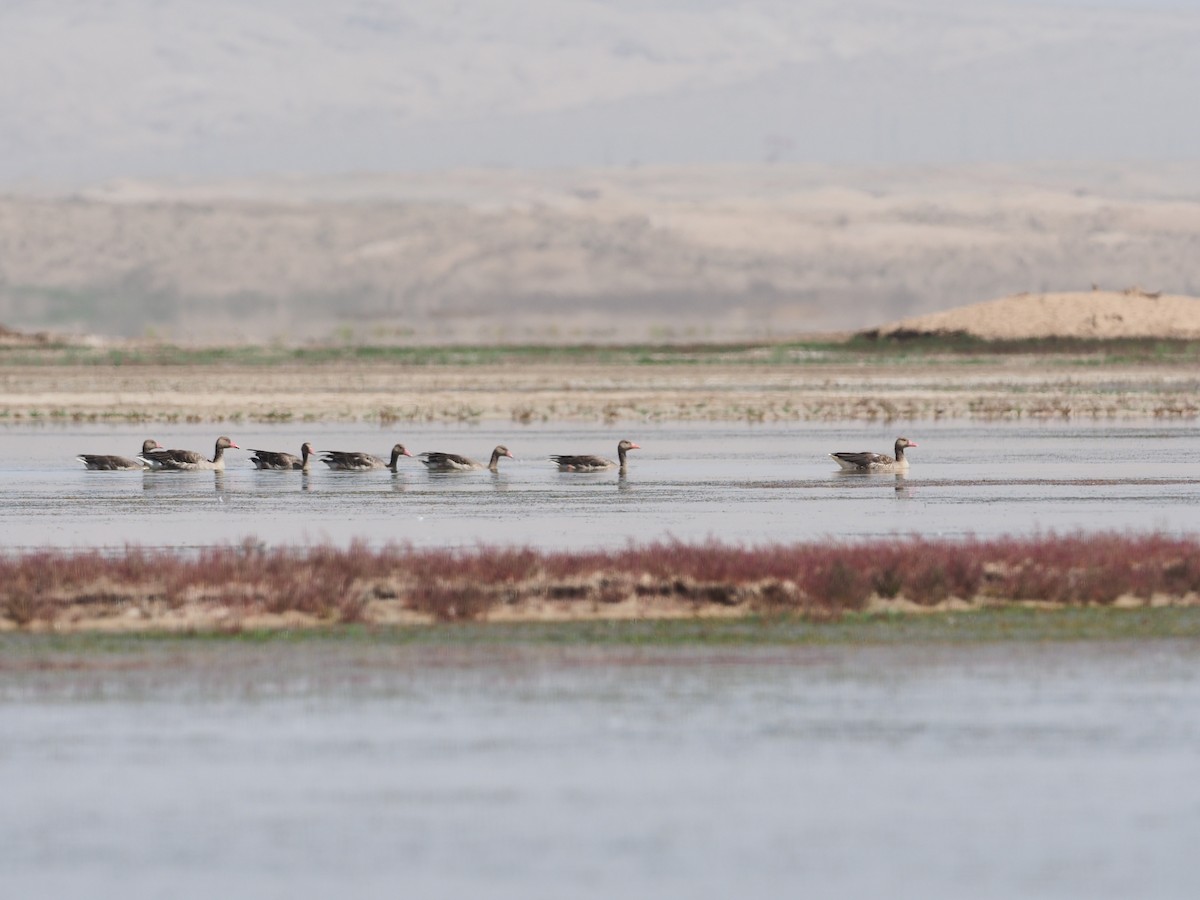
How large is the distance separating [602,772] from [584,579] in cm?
660

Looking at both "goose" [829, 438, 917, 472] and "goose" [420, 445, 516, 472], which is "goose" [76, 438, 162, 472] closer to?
"goose" [420, 445, 516, 472]

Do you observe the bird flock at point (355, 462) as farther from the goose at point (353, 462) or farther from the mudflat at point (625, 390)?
the mudflat at point (625, 390)

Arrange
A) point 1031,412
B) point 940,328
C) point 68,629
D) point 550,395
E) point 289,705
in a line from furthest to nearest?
1. point 940,328
2. point 550,395
3. point 1031,412
4. point 68,629
5. point 289,705

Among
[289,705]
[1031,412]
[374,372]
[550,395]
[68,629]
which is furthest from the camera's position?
[374,372]

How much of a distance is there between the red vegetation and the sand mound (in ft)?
344

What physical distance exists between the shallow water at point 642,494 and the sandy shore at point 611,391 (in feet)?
35.4

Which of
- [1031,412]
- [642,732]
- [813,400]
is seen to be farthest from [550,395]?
[642,732]

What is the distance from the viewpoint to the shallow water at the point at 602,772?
1154 centimetres

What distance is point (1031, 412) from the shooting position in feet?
198

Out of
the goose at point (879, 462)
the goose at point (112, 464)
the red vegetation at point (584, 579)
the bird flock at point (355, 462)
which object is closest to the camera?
the red vegetation at point (584, 579)

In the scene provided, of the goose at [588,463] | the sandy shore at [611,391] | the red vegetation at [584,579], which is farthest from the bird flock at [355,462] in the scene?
the sandy shore at [611,391]

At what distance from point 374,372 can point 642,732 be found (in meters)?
85.6

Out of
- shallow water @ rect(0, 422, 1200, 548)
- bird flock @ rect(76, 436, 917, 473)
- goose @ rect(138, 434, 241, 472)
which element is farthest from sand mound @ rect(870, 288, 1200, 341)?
goose @ rect(138, 434, 241, 472)

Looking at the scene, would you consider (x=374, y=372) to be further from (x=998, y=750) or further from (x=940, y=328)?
(x=998, y=750)
